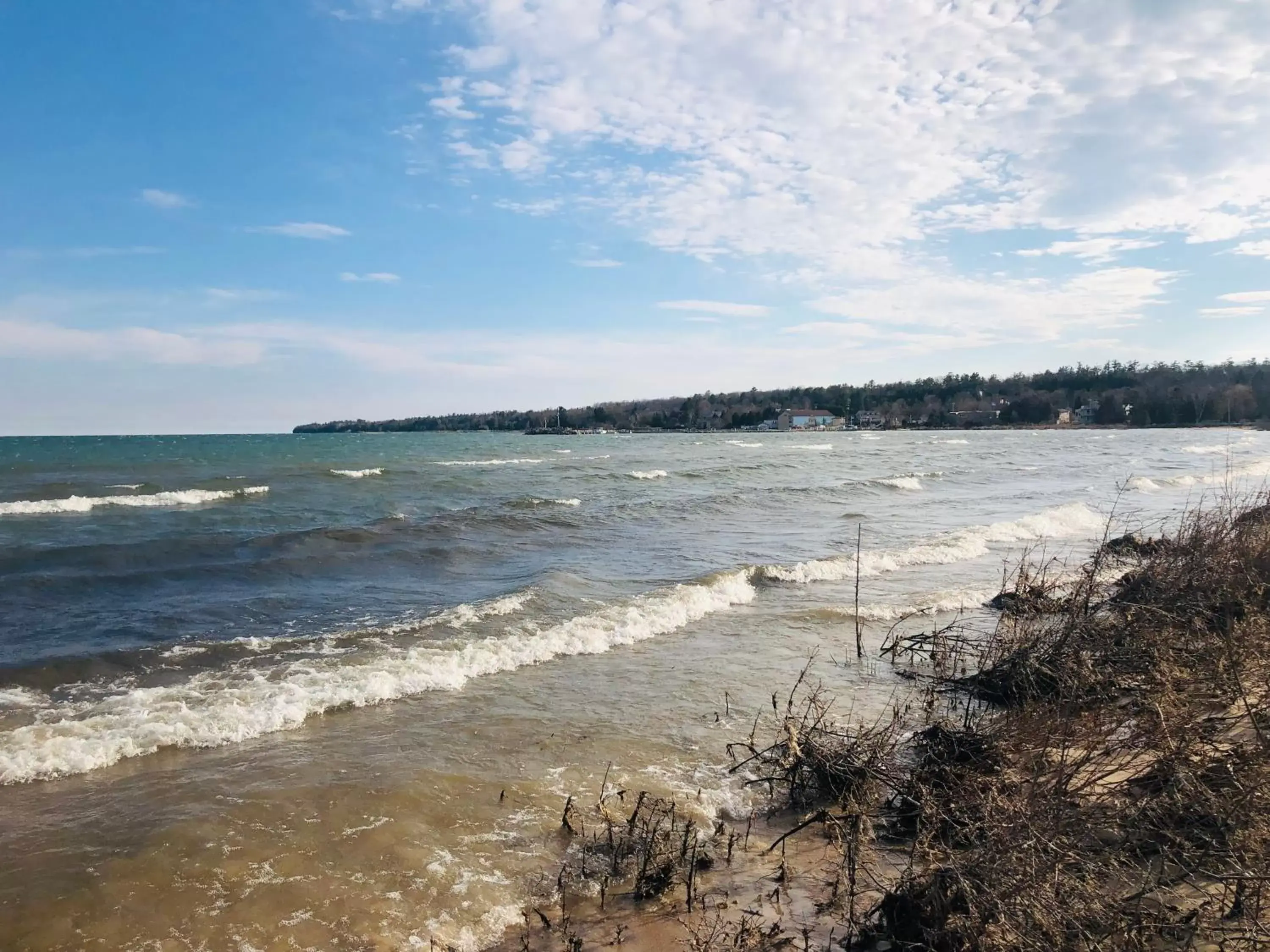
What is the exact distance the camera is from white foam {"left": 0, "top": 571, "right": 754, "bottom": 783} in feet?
23.5

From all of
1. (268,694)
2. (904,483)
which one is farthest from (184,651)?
(904,483)

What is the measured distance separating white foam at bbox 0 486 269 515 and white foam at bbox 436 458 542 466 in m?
19.5

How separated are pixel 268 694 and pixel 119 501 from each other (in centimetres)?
2647

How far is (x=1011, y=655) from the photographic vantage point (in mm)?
7500

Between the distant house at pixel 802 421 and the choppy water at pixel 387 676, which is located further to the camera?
the distant house at pixel 802 421

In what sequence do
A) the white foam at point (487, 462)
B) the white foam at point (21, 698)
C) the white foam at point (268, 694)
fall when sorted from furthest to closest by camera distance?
1. the white foam at point (487, 462)
2. the white foam at point (21, 698)
3. the white foam at point (268, 694)

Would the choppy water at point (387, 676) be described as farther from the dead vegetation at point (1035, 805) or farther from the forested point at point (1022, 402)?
the forested point at point (1022, 402)

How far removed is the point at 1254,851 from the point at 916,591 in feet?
33.3

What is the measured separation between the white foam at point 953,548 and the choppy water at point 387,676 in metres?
0.11

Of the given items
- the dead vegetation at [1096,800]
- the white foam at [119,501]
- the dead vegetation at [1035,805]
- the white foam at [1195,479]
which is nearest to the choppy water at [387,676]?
the white foam at [119,501]

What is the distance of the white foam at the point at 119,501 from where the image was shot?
2705cm

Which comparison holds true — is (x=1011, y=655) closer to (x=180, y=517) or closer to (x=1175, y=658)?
(x=1175, y=658)

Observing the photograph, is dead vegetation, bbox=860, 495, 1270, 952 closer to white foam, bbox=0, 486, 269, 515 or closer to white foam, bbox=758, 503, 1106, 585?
white foam, bbox=758, 503, 1106, 585

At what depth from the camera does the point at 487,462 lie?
54969mm
